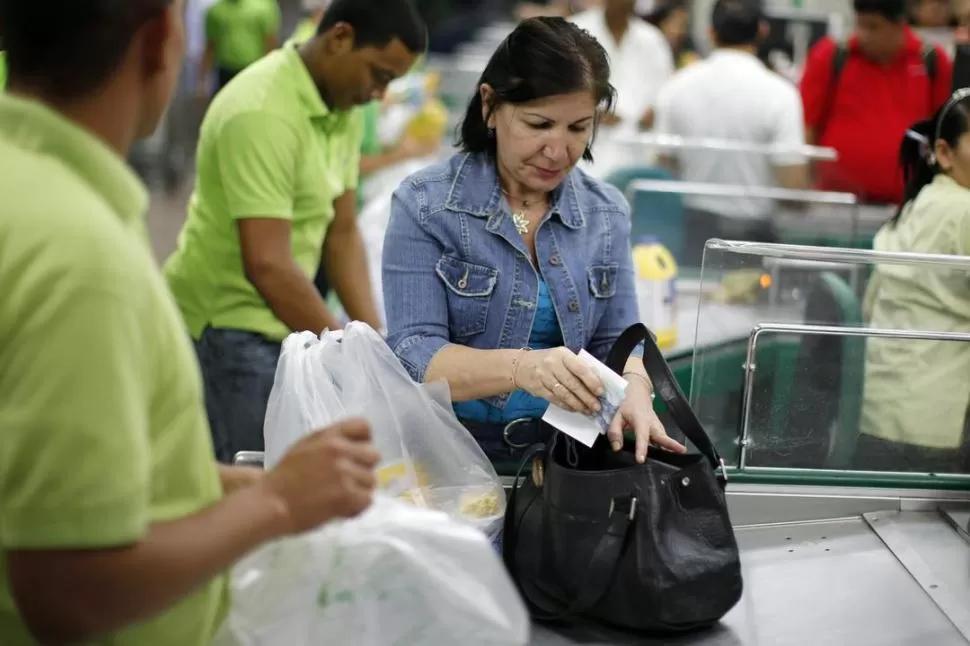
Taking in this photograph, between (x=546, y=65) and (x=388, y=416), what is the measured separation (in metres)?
0.70

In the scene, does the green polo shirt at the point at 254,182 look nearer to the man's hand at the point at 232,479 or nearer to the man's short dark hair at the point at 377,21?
the man's short dark hair at the point at 377,21

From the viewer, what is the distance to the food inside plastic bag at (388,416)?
1.79 m

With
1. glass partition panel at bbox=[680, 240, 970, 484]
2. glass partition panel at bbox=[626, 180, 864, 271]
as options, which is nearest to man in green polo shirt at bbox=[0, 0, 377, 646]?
glass partition panel at bbox=[680, 240, 970, 484]

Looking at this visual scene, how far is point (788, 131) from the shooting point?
5402 millimetres

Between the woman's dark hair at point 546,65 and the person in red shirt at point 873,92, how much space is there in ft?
11.4

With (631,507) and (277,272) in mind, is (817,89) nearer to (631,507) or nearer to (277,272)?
(277,272)

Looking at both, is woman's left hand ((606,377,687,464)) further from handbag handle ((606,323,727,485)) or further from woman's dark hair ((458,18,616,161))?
woman's dark hair ((458,18,616,161))

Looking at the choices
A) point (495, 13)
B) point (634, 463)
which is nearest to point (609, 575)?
point (634, 463)

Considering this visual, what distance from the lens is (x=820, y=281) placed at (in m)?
3.16

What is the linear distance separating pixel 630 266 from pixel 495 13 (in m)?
17.4

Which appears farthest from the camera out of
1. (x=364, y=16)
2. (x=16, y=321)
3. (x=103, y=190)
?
(x=364, y=16)

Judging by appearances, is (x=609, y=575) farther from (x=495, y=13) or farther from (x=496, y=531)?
(x=495, y=13)

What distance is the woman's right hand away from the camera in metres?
1.86

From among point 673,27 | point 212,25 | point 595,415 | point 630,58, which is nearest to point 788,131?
point 630,58
